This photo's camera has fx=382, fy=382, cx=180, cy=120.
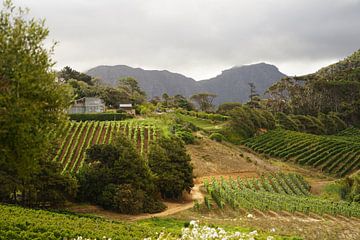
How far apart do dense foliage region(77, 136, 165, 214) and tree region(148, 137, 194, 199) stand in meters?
1.95

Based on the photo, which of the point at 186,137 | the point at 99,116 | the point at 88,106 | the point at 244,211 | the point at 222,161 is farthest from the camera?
the point at 88,106

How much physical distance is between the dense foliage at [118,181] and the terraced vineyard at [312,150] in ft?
95.9

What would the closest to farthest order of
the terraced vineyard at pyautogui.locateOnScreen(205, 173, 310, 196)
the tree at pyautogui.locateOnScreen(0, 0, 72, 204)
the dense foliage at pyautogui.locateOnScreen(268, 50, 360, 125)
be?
the tree at pyautogui.locateOnScreen(0, 0, 72, 204) < the terraced vineyard at pyautogui.locateOnScreen(205, 173, 310, 196) < the dense foliage at pyautogui.locateOnScreen(268, 50, 360, 125)

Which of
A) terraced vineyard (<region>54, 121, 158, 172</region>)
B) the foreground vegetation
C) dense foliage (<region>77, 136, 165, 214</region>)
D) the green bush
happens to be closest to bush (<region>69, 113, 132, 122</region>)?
the green bush

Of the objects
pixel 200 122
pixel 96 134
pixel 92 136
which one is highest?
pixel 200 122

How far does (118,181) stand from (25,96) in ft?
43.8

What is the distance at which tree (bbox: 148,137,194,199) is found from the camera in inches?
1139

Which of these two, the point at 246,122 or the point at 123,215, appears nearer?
the point at 123,215

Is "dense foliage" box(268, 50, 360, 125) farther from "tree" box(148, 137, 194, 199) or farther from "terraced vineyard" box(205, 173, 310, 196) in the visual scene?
"tree" box(148, 137, 194, 199)

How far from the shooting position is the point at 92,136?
47000 mm

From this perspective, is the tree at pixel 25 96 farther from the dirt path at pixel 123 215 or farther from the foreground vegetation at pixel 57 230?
the dirt path at pixel 123 215

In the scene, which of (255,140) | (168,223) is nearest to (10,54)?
(168,223)

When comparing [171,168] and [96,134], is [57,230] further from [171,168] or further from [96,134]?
[96,134]

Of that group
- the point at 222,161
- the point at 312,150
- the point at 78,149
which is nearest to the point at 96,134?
the point at 78,149
